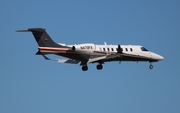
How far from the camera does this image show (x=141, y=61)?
73.4 metres

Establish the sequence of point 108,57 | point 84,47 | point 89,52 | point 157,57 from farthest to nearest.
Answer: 1. point 157,57
2. point 108,57
3. point 89,52
4. point 84,47

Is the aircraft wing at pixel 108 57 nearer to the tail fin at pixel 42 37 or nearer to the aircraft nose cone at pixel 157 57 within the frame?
the tail fin at pixel 42 37

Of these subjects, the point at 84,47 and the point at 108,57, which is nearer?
the point at 84,47

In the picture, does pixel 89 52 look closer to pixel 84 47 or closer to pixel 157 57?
pixel 84 47

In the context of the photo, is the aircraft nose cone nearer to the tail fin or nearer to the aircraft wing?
the aircraft wing

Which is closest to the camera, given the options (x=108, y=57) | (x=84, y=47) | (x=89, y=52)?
(x=84, y=47)

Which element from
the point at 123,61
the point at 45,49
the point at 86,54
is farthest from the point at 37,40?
the point at 123,61

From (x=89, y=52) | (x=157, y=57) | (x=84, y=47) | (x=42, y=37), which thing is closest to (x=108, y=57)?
(x=89, y=52)

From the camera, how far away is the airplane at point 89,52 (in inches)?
2490

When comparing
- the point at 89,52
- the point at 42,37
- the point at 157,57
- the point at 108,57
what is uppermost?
the point at 157,57

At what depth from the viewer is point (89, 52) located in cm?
6631

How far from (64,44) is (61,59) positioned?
522cm

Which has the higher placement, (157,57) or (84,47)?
(157,57)

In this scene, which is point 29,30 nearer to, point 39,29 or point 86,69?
point 39,29
